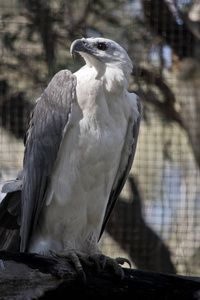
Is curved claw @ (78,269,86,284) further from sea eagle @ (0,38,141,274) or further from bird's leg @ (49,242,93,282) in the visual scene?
sea eagle @ (0,38,141,274)

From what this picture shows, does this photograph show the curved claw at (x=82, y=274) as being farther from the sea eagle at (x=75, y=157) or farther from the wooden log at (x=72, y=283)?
the sea eagle at (x=75, y=157)

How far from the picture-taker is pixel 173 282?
7.95ft

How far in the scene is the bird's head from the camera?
2.93 meters

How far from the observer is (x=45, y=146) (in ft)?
9.37

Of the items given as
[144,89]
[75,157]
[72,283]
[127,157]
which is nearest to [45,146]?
[75,157]

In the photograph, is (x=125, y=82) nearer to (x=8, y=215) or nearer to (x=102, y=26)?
(x=8, y=215)

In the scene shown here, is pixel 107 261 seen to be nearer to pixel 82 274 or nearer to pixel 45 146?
pixel 82 274

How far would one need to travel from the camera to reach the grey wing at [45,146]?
2.80 metres

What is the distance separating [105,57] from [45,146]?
65cm

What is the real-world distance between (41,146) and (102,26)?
2811 mm

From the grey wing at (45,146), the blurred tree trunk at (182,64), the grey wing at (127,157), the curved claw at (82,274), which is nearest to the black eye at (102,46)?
the grey wing at (45,146)

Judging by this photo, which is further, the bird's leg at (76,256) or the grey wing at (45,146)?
the grey wing at (45,146)

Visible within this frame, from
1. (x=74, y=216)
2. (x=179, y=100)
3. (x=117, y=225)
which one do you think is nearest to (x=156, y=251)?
(x=117, y=225)

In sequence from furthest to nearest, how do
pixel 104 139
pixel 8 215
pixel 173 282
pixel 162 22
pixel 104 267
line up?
pixel 162 22 < pixel 8 215 < pixel 104 139 < pixel 104 267 < pixel 173 282
